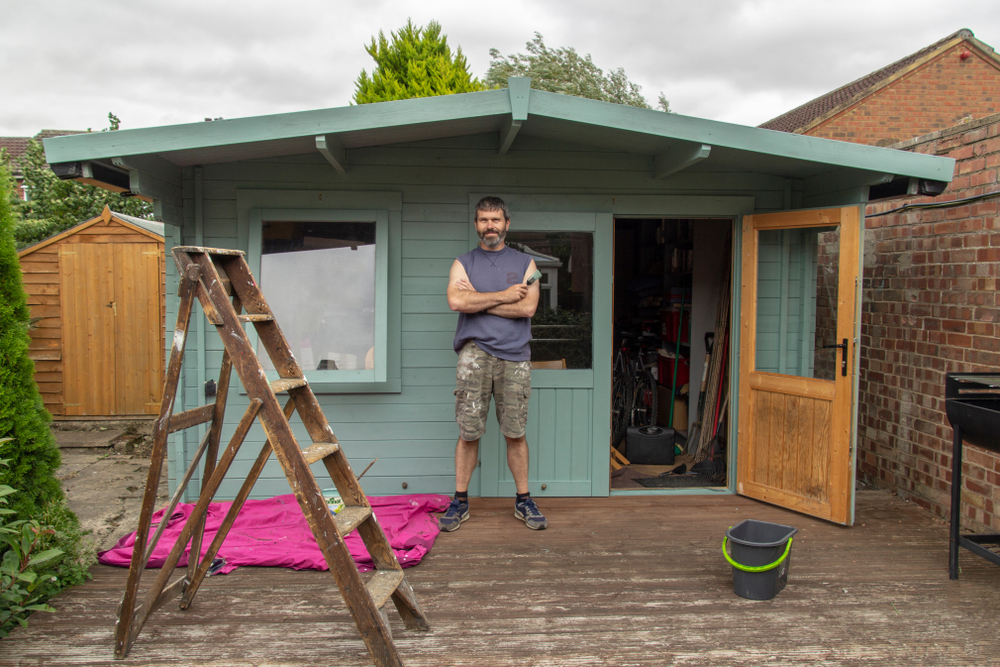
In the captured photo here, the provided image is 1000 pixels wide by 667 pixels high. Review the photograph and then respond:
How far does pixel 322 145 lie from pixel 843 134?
530 inches

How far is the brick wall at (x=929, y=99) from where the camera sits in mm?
13484

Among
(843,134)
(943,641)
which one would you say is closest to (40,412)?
(943,641)

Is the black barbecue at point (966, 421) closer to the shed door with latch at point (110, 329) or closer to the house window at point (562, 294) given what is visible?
the house window at point (562, 294)

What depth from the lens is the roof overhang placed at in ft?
10.3

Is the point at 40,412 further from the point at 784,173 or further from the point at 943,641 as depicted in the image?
the point at 784,173

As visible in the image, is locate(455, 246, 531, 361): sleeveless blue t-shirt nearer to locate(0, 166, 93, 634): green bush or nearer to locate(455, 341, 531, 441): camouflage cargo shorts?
locate(455, 341, 531, 441): camouflage cargo shorts

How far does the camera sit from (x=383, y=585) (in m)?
2.24

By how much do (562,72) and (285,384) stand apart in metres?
29.7

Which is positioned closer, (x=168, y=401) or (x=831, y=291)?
(x=168, y=401)

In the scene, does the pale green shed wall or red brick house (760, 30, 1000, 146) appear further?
red brick house (760, 30, 1000, 146)

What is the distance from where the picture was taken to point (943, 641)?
244 cm

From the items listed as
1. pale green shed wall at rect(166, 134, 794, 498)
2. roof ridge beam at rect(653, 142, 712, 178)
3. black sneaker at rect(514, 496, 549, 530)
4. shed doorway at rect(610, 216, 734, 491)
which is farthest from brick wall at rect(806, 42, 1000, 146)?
black sneaker at rect(514, 496, 549, 530)

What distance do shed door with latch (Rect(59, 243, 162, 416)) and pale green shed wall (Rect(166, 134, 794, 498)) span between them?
3.36 m

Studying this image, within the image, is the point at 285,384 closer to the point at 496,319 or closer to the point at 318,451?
the point at 318,451
